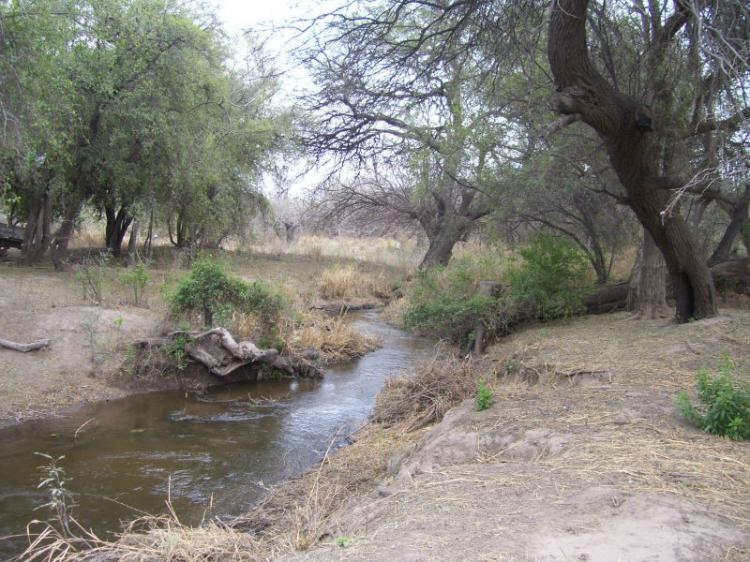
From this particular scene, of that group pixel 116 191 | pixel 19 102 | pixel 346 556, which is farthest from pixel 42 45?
pixel 346 556

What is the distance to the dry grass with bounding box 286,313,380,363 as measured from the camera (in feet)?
40.8

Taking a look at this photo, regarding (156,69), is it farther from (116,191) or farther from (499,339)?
(499,339)

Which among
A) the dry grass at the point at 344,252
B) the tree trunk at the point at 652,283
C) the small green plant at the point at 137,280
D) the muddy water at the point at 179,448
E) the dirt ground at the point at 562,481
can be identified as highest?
the dry grass at the point at 344,252

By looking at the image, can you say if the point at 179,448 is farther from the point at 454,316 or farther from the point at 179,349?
the point at 454,316

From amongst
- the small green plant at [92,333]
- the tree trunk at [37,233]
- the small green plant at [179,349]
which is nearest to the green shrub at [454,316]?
the small green plant at [179,349]

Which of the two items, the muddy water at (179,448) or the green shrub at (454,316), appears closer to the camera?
the muddy water at (179,448)

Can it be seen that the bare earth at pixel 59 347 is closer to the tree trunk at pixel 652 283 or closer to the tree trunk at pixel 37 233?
the tree trunk at pixel 37 233

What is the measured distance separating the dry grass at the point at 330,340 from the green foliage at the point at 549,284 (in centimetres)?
389

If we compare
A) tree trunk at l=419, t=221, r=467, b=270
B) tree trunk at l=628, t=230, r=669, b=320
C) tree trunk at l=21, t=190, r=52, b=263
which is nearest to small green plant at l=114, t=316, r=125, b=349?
tree trunk at l=21, t=190, r=52, b=263

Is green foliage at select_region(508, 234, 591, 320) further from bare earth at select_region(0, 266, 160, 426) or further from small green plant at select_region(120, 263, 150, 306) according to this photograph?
small green plant at select_region(120, 263, 150, 306)

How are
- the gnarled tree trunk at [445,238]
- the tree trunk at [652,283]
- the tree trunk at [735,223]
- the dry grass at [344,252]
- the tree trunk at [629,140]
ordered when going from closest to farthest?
the tree trunk at [629,140], the tree trunk at [652,283], the tree trunk at [735,223], the gnarled tree trunk at [445,238], the dry grass at [344,252]

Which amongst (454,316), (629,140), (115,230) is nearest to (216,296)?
(454,316)

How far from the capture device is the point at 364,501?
479 centimetres

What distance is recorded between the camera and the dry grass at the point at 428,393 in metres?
7.49
